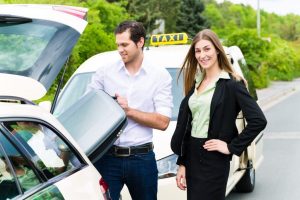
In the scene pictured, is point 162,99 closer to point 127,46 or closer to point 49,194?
point 127,46

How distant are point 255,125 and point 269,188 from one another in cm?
497

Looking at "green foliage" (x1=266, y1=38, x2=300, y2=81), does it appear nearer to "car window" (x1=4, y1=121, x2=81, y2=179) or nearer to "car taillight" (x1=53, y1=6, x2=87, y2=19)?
"car taillight" (x1=53, y1=6, x2=87, y2=19)

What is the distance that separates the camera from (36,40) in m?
3.78

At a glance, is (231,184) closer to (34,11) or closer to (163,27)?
(34,11)

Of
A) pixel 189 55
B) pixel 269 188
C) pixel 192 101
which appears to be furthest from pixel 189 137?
pixel 269 188

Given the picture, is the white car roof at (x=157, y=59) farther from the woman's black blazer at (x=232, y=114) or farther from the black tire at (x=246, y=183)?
the woman's black blazer at (x=232, y=114)

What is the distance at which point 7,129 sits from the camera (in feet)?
9.75

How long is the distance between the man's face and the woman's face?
22.4 inches

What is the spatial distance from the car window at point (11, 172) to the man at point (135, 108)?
4.51 feet

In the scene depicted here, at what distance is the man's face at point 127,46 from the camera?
171 inches

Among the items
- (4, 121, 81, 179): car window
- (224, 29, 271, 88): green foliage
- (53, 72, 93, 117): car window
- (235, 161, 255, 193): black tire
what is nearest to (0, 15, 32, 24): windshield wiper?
(4, 121, 81, 179): car window

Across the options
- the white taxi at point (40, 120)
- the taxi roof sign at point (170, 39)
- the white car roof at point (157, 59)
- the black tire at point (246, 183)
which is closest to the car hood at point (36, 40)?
the white taxi at point (40, 120)

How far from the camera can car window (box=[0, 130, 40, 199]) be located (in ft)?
9.51

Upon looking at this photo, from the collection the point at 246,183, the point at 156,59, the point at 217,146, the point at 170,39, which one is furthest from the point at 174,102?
the point at 217,146
